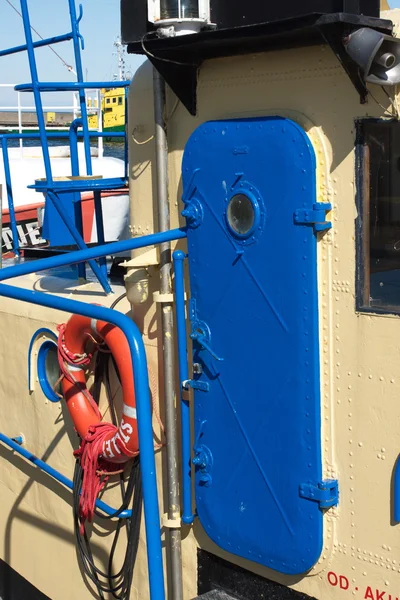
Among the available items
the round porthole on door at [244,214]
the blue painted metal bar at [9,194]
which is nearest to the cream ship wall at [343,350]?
the round porthole on door at [244,214]

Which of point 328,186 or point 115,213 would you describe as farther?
point 115,213

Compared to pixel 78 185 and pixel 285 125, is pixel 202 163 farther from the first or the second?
pixel 78 185

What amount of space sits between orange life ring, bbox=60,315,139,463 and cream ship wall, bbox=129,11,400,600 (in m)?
1.17

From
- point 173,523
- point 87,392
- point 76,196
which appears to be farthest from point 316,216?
point 76,196

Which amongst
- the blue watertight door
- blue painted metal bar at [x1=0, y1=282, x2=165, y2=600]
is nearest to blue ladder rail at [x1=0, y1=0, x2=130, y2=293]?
the blue watertight door

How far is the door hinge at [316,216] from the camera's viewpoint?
3449 mm

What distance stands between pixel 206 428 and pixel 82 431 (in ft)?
3.44

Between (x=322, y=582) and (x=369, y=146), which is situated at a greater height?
(x=369, y=146)

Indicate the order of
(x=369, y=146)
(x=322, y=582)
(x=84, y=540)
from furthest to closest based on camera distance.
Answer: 1. (x=84, y=540)
2. (x=322, y=582)
3. (x=369, y=146)

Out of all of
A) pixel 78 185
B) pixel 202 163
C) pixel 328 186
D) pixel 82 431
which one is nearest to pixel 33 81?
pixel 78 185

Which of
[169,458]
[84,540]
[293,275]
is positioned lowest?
[84,540]

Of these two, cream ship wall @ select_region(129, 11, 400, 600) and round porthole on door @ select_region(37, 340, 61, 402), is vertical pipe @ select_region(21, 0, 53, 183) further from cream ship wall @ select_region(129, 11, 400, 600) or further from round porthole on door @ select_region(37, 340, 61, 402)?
cream ship wall @ select_region(129, 11, 400, 600)

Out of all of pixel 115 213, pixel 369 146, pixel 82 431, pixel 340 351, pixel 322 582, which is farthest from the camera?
pixel 115 213

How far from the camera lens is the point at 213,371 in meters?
4.04
